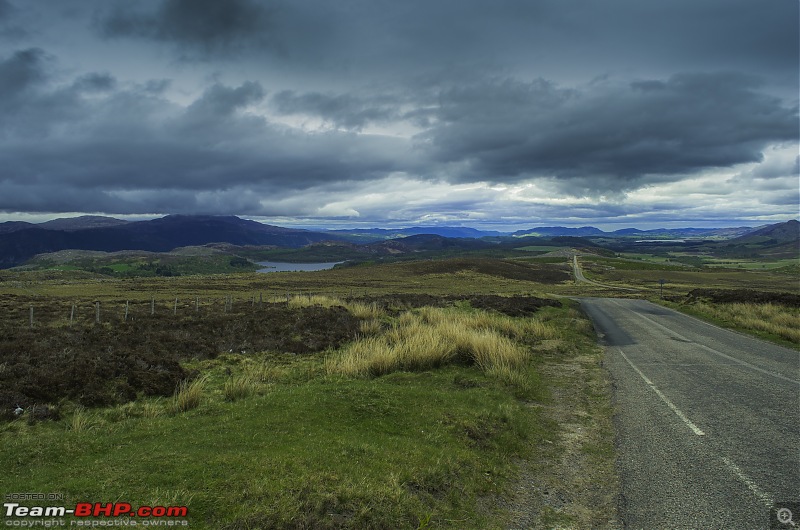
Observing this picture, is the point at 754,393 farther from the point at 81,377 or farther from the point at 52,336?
the point at 52,336

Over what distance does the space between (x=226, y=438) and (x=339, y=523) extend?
10.1ft

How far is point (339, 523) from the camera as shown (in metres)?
4.85

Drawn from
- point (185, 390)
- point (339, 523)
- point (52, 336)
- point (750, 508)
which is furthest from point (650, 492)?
point (52, 336)

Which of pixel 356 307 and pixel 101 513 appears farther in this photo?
pixel 356 307

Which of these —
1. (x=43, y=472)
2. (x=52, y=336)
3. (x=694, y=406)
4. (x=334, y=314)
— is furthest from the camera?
(x=334, y=314)

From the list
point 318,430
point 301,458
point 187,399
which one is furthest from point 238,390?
point 301,458

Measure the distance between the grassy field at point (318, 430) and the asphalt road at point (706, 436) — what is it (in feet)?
1.97

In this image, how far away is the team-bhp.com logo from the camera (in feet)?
14.0

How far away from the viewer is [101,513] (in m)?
4.50

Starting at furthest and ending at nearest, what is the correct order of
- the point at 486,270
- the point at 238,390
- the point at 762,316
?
the point at 486,270 → the point at 762,316 → the point at 238,390

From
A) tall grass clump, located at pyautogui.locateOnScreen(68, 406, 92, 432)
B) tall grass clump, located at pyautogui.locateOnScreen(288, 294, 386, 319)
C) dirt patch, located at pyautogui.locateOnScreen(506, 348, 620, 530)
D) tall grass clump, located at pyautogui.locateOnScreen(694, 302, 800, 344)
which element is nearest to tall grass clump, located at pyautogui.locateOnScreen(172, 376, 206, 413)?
tall grass clump, located at pyautogui.locateOnScreen(68, 406, 92, 432)

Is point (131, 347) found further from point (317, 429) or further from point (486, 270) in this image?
point (486, 270)

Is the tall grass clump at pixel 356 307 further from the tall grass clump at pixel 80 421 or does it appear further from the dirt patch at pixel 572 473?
the tall grass clump at pixel 80 421

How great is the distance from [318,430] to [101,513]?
3.51 m
